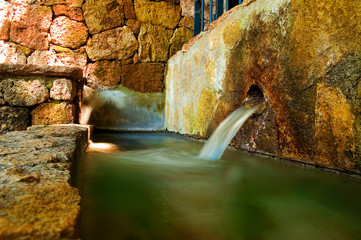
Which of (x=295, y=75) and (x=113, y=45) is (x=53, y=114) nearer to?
(x=113, y=45)

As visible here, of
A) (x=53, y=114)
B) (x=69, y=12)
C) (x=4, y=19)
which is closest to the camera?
(x=53, y=114)

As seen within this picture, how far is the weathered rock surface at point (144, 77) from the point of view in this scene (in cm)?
479

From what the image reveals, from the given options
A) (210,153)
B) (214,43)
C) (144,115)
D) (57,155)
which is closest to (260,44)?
(214,43)

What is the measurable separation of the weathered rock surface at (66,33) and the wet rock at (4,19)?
74 centimetres

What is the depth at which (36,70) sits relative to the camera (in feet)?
9.77

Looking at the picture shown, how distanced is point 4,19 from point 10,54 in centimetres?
64

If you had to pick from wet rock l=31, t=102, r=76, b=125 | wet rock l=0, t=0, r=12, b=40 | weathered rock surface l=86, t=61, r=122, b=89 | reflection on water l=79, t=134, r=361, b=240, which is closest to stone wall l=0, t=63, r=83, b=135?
wet rock l=31, t=102, r=76, b=125

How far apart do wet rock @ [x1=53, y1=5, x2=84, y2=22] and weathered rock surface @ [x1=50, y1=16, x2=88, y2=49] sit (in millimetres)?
73

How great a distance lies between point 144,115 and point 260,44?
10.2 ft

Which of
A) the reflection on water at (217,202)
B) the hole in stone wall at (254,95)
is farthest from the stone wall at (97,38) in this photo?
the reflection on water at (217,202)

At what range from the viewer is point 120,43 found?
482cm

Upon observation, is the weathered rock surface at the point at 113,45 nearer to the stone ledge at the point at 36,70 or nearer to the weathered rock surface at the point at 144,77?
the weathered rock surface at the point at 144,77

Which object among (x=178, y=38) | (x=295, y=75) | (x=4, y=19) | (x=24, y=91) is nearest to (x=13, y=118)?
(x=24, y=91)

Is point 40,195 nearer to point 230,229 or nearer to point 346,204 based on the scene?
point 230,229
